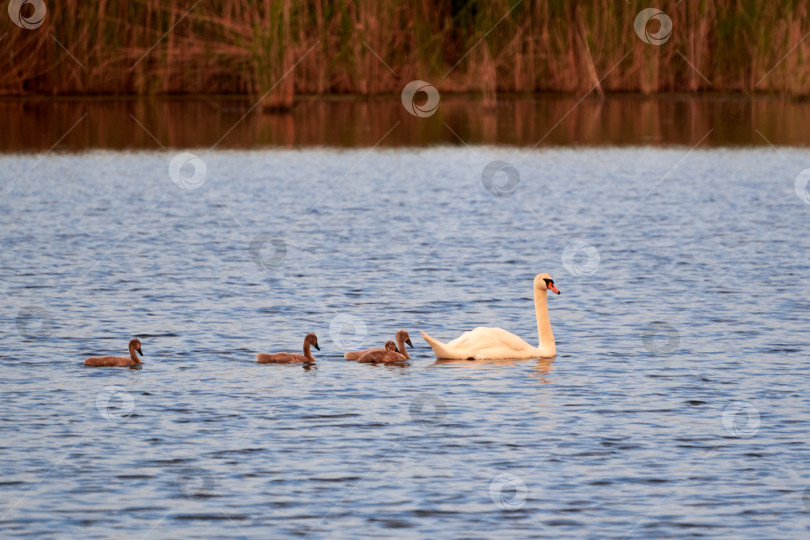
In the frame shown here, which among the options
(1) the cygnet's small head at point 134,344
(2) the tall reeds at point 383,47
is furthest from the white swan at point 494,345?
(2) the tall reeds at point 383,47

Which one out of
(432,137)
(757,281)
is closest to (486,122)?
(432,137)

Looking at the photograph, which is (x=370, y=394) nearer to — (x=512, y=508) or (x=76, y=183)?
(x=512, y=508)

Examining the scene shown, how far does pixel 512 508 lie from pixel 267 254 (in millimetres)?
11316

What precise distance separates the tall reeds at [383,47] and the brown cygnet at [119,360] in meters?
24.1

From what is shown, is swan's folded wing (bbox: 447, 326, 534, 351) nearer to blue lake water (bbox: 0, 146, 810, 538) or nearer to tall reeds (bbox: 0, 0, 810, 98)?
blue lake water (bbox: 0, 146, 810, 538)

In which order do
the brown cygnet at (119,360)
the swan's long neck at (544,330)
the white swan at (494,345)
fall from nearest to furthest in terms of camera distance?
the brown cygnet at (119,360), the white swan at (494,345), the swan's long neck at (544,330)

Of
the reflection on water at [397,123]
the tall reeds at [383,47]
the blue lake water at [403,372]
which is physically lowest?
the blue lake water at [403,372]

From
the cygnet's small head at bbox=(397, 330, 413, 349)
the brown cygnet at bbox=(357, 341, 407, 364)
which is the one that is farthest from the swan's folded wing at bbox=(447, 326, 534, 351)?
the brown cygnet at bbox=(357, 341, 407, 364)

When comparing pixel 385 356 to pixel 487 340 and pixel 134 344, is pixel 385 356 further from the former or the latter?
pixel 134 344

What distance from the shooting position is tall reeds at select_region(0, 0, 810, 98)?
3753 cm

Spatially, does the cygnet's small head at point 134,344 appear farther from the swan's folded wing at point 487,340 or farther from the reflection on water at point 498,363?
the swan's folded wing at point 487,340

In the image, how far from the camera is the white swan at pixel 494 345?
13.0 metres

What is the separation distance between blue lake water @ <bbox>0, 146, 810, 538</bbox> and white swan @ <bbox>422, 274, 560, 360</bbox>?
10cm

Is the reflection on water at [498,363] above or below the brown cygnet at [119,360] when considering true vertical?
below
